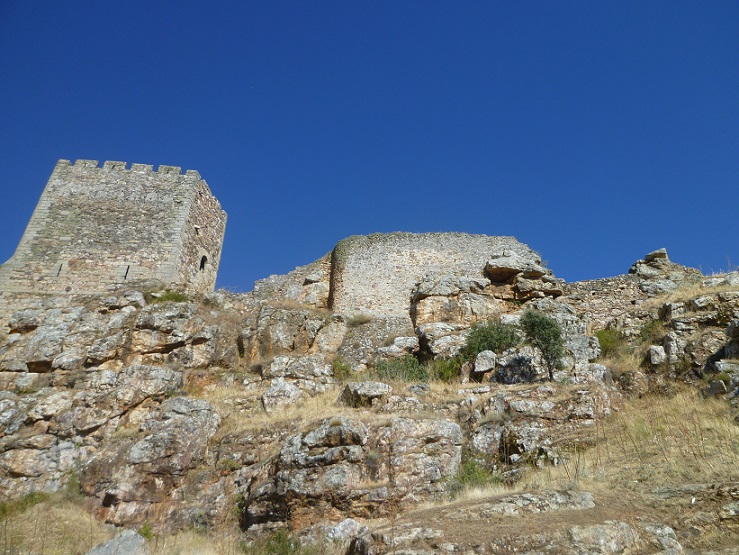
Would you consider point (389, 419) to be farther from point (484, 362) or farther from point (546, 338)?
point (546, 338)

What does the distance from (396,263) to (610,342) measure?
8.67 m

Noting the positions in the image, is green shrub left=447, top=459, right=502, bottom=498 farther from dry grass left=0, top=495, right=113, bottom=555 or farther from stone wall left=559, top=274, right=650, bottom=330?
stone wall left=559, top=274, right=650, bottom=330

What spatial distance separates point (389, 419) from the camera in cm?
923

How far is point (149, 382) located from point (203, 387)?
145 centimetres

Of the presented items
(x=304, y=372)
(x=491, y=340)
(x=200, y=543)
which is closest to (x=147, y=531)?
(x=200, y=543)

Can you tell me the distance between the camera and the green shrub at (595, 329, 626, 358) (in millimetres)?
13297

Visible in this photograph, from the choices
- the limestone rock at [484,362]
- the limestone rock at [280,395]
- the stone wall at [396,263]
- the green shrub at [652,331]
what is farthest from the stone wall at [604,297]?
the limestone rock at [280,395]

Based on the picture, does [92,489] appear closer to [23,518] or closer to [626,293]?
[23,518]

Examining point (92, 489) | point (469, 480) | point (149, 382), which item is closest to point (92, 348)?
point (149, 382)

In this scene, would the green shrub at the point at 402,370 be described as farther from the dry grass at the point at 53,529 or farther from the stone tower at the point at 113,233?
the stone tower at the point at 113,233

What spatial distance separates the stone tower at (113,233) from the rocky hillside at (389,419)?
1189 mm

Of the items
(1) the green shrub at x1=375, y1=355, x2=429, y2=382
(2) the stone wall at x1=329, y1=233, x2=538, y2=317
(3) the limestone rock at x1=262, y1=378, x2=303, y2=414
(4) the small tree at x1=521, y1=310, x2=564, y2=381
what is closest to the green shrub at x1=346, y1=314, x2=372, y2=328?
(2) the stone wall at x1=329, y1=233, x2=538, y2=317

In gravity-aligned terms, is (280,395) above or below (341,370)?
below

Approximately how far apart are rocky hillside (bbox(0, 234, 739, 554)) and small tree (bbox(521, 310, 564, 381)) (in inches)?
2.9
